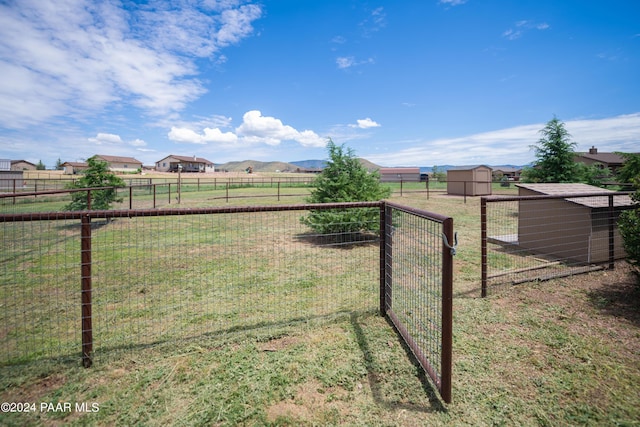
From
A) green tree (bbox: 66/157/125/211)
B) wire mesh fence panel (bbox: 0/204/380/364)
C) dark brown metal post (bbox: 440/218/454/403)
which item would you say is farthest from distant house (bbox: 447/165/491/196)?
dark brown metal post (bbox: 440/218/454/403)

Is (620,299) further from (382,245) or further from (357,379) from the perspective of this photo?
(357,379)

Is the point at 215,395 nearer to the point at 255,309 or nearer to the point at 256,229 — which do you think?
the point at 255,309

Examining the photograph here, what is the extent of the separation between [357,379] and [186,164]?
282ft

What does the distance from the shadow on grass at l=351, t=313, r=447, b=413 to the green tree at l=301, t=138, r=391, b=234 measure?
159 inches

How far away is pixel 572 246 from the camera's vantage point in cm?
535

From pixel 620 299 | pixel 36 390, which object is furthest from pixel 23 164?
pixel 620 299

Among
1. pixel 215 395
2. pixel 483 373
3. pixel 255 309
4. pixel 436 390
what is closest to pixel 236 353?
pixel 215 395

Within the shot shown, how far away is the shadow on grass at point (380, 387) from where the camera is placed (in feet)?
6.94

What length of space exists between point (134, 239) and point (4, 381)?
16.2ft

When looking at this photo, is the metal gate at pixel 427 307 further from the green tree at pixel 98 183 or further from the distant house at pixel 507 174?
the distant house at pixel 507 174

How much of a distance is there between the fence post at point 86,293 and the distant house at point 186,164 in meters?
78.9

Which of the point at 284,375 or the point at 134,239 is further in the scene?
the point at 134,239

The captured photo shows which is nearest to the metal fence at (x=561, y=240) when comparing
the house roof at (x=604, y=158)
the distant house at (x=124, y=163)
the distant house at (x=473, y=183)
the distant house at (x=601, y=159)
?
the distant house at (x=473, y=183)

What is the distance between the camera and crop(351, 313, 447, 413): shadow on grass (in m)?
2.12
